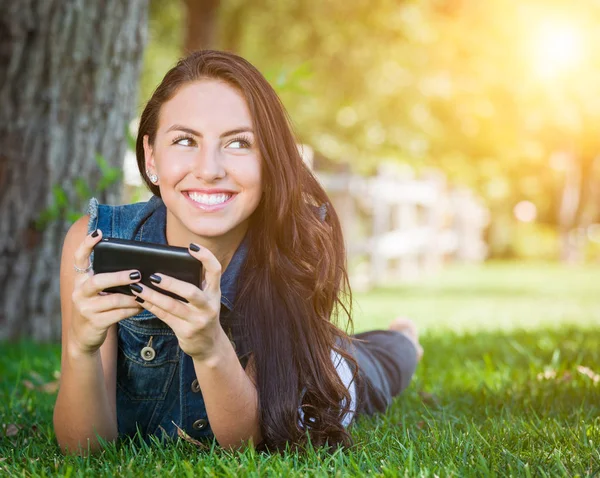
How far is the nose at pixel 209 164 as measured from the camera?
2.23 metres

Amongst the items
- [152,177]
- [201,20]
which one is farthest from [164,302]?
[201,20]

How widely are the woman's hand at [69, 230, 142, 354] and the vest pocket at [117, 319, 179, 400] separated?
407mm

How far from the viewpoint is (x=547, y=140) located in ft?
66.8

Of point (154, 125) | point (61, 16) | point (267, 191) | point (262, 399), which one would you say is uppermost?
point (61, 16)

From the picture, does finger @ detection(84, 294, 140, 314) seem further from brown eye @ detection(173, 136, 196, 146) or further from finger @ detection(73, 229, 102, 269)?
brown eye @ detection(173, 136, 196, 146)

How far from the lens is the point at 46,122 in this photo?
4418 millimetres

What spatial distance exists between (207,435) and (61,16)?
278 centimetres

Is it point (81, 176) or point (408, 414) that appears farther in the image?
point (81, 176)

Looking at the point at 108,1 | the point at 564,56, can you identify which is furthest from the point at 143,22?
the point at 564,56

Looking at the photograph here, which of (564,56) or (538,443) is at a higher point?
(564,56)

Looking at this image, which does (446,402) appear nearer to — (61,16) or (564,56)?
(61,16)

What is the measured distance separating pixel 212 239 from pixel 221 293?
0.57ft

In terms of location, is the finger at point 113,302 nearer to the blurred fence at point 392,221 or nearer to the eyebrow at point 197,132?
the eyebrow at point 197,132

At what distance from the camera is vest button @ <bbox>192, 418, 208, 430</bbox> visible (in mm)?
2500
